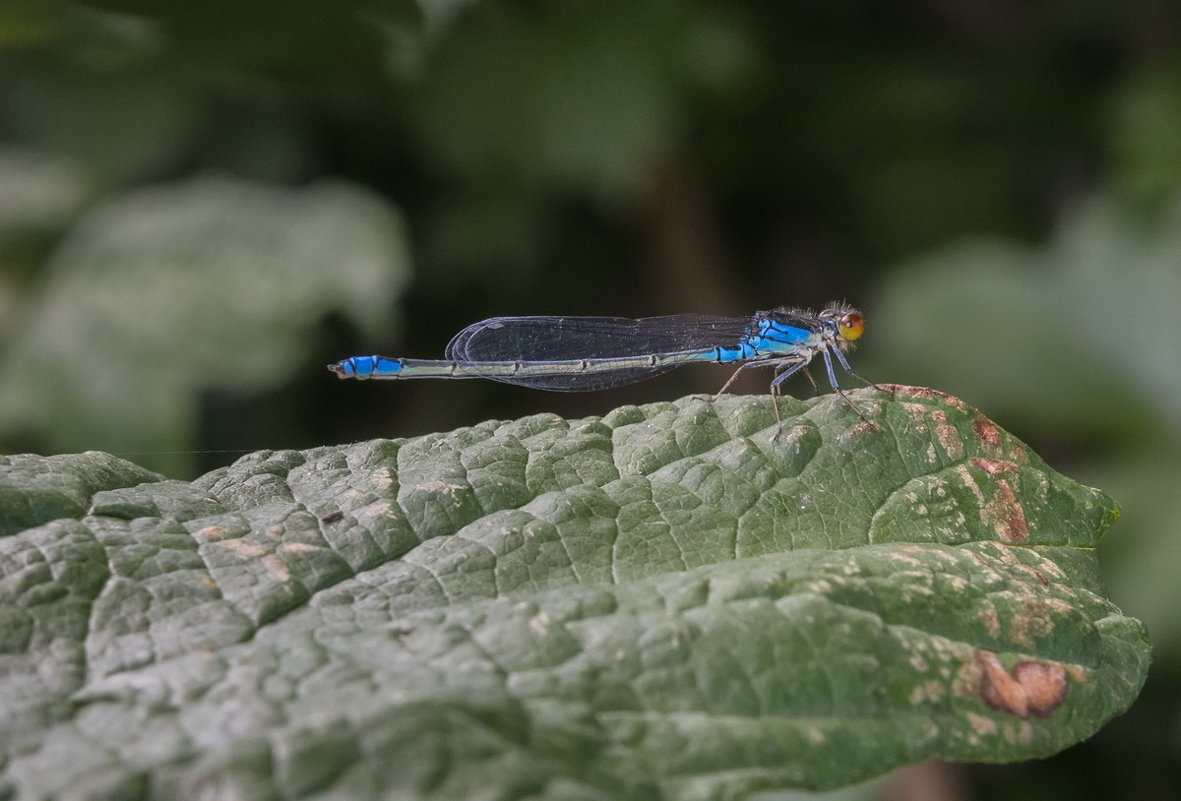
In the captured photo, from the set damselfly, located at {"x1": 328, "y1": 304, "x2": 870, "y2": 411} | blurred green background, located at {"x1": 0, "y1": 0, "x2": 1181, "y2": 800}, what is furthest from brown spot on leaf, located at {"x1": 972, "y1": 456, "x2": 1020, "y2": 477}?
blurred green background, located at {"x1": 0, "y1": 0, "x2": 1181, "y2": 800}

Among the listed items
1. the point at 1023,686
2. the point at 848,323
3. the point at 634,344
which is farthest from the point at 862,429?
the point at 634,344

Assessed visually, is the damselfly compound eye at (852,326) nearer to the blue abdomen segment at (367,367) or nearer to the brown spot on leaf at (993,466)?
the blue abdomen segment at (367,367)

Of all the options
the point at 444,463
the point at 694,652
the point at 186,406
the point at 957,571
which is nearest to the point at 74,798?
the point at 694,652

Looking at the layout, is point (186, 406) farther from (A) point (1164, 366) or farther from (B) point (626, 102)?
(A) point (1164, 366)

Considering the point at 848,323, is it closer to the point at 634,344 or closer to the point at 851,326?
the point at 851,326

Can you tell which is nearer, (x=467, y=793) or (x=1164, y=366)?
(x=467, y=793)

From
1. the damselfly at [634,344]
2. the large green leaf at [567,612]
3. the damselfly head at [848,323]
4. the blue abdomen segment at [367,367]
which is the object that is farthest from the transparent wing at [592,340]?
the large green leaf at [567,612]

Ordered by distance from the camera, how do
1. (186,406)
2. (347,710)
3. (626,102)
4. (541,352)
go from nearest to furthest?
(347,710) → (541,352) → (186,406) → (626,102)

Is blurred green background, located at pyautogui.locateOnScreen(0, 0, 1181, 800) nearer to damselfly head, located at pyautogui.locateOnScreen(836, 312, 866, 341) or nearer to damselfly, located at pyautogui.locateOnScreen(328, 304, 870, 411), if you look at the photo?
damselfly, located at pyautogui.locateOnScreen(328, 304, 870, 411)
